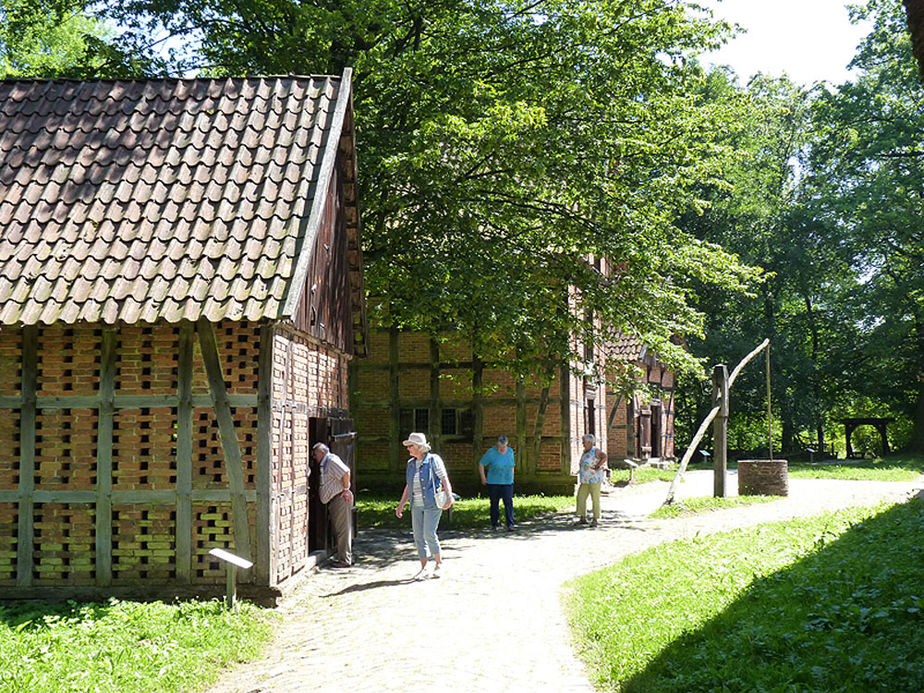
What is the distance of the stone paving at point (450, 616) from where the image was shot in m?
6.86

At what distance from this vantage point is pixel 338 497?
1226 cm

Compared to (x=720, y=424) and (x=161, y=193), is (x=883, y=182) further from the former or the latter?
(x=161, y=193)

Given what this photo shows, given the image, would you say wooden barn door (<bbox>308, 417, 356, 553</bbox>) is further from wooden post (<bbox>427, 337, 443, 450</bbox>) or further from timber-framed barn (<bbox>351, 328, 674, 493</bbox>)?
timber-framed barn (<bbox>351, 328, 674, 493</bbox>)

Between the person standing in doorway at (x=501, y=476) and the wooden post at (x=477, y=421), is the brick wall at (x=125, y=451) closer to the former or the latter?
the person standing in doorway at (x=501, y=476)

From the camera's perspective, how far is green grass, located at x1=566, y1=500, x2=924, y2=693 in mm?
6141

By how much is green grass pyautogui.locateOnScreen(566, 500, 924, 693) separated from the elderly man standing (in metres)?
3.23

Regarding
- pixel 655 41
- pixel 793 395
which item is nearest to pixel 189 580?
pixel 655 41

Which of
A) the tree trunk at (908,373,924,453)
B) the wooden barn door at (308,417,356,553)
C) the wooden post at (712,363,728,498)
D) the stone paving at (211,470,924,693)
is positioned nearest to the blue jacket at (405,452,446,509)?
the stone paving at (211,470,924,693)

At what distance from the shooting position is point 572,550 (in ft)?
45.2

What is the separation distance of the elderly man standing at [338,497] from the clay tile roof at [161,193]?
3.25 m

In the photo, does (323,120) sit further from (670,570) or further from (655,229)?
(655,229)

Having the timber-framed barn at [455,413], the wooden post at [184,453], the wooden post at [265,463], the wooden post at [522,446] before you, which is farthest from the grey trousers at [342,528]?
the wooden post at [522,446]

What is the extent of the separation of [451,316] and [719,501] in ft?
23.7

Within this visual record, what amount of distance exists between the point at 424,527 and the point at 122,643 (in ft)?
14.2
